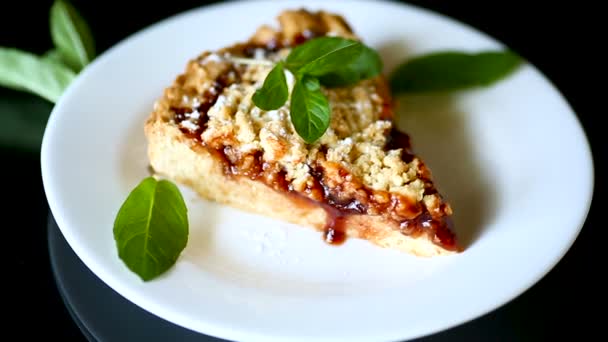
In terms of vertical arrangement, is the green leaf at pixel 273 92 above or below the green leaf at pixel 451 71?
above

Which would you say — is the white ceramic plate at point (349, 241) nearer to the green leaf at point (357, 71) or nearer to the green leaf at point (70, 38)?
the green leaf at point (70, 38)

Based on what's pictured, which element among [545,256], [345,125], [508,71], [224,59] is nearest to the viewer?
[545,256]

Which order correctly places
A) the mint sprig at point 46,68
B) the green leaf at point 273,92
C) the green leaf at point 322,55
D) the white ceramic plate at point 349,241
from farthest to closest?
the mint sprig at point 46,68 → the green leaf at point 322,55 → the green leaf at point 273,92 → the white ceramic plate at point 349,241

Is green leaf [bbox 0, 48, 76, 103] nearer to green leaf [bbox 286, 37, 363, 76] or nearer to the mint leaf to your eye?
the mint leaf

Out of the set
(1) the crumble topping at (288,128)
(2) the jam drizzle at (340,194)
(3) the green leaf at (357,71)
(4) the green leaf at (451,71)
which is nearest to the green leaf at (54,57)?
(1) the crumble topping at (288,128)

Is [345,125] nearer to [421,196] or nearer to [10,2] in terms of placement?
[421,196]

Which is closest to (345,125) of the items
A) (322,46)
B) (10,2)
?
(322,46)

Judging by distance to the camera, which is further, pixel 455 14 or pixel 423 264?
pixel 455 14

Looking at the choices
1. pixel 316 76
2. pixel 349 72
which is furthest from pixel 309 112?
pixel 349 72
